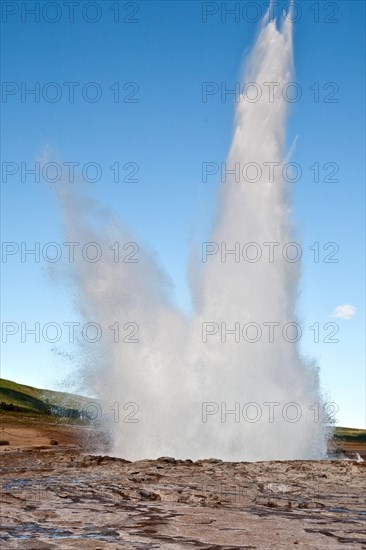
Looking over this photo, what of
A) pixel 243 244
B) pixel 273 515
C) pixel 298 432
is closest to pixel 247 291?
pixel 243 244

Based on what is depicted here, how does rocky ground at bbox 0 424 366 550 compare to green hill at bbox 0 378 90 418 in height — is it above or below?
below

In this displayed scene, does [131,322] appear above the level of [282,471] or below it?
above

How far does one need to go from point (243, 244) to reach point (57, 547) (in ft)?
81.8

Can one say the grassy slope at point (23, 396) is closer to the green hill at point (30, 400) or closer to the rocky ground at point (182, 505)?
the green hill at point (30, 400)

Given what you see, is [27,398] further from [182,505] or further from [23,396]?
[182,505]

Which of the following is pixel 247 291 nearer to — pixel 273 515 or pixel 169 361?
pixel 169 361

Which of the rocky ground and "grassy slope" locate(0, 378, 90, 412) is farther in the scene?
"grassy slope" locate(0, 378, 90, 412)

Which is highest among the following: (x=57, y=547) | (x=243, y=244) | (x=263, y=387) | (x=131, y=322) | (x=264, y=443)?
(x=243, y=244)

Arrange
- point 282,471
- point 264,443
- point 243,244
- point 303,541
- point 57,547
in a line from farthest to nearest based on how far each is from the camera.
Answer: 1. point 243,244
2. point 264,443
3. point 282,471
4. point 303,541
5. point 57,547

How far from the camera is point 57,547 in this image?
10.2m

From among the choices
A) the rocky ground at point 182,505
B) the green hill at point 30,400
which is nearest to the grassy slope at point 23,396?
the green hill at point 30,400

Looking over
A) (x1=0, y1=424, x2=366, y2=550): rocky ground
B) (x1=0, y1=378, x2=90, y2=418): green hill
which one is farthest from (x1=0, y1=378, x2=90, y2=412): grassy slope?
(x1=0, y1=424, x2=366, y2=550): rocky ground

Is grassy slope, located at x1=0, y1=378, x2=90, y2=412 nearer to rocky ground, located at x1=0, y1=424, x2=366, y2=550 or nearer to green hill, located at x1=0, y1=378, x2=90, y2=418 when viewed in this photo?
green hill, located at x1=0, y1=378, x2=90, y2=418

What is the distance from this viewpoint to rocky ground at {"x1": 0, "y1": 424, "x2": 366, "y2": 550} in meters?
11.2
